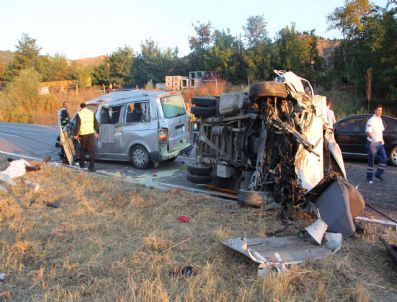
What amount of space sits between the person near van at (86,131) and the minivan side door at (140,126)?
0.81 meters

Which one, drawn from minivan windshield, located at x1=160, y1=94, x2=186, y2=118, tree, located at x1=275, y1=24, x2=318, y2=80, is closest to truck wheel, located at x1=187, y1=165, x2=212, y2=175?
minivan windshield, located at x1=160, y1=94, x2=186, y2=118

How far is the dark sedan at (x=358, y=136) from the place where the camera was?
1061cm

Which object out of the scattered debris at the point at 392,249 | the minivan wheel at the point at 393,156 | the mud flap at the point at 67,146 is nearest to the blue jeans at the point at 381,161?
the minivan wheel at the point at 393,156

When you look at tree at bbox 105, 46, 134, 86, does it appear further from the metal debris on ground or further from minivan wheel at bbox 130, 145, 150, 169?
the metal debris on ground

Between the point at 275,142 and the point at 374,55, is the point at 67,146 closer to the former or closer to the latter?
the point at 275,142

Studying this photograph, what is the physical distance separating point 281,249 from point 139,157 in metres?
6.21

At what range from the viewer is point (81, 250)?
15.6 ft

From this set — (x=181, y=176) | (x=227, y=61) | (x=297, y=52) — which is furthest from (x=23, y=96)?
(x=181, y=176)

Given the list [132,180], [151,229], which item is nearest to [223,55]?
[132,180]

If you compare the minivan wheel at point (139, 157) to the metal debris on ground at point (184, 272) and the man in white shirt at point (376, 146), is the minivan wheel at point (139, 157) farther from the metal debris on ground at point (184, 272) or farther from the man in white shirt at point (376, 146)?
the metal debris on ground at point (184, 272)

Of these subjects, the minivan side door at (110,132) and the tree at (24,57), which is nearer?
the minivan side door at (110,132)

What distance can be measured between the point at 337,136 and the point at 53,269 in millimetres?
9450

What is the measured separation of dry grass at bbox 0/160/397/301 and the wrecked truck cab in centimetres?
51

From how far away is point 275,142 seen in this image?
621cm
